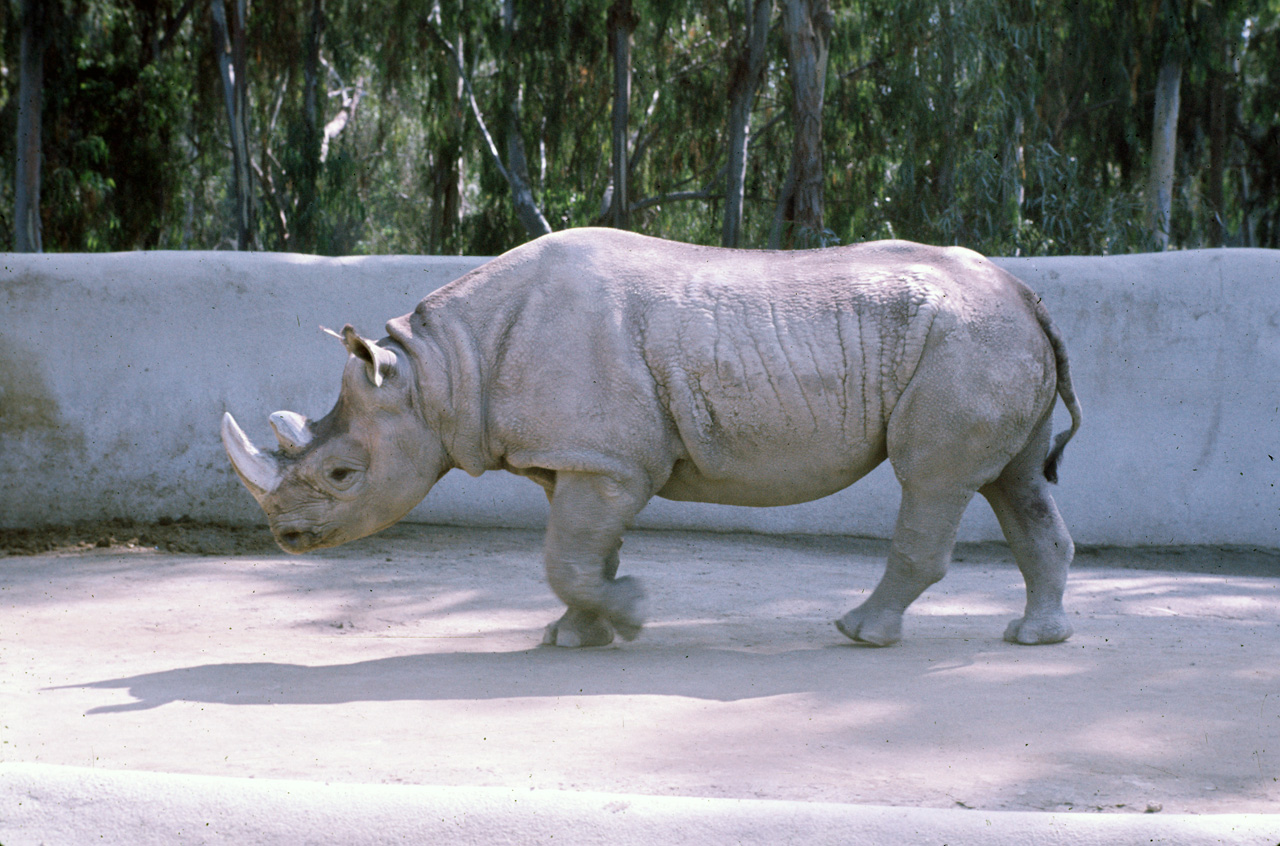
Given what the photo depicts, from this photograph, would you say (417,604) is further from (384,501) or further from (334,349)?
(334,349)

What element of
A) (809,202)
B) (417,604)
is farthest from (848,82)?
(417,604)

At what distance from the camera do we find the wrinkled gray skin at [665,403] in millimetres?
4621

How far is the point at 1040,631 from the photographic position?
197 inches

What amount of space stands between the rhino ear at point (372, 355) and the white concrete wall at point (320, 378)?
3542 millimetres

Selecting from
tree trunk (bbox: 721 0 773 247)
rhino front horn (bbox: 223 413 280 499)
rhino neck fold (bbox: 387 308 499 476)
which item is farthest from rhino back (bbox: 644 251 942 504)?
tree trunk (bbox: 721 0 773 247)

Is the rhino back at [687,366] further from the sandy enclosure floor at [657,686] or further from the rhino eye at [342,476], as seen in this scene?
the sandy enclosure floor at [657,686]

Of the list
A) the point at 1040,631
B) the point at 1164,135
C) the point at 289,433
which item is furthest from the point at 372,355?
the point at 1164,135

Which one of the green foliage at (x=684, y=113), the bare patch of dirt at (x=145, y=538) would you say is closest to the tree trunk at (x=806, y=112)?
the green foliage at (x=684, y=113)

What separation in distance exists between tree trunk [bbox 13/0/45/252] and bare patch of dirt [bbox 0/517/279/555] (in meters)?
8.19

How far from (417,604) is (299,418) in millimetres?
1678

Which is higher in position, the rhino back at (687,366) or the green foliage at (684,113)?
the green foliage at (684,113)

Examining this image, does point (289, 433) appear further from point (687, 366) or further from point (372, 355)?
point (687, 366)

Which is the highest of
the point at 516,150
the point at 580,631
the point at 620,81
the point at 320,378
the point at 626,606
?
the point at 620,81

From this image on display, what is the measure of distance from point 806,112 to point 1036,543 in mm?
8590
